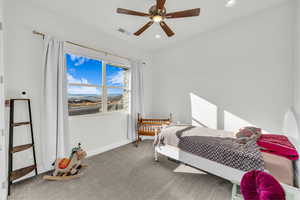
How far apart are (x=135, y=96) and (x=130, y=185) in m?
2.27

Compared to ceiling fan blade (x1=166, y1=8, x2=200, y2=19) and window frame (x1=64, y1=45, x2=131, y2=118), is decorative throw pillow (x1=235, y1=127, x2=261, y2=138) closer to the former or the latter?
ceiling fan blade (x1=166, y1=8, x2=200, y2=19)

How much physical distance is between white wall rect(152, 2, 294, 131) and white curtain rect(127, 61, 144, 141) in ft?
3.30

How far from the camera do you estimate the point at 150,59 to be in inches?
171

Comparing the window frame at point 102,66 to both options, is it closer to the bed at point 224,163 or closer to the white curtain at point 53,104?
the white curtain at point 53,104

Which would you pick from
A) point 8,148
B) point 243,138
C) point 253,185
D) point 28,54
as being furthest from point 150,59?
point 253,185

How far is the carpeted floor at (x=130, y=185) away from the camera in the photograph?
5.51 ft

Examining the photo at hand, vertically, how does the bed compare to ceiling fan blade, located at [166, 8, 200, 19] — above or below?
below

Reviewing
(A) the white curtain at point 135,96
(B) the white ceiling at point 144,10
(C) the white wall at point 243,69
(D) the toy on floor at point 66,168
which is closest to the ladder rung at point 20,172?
(D) the toy on floor at point 66,168

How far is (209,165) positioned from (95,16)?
3.31 metres

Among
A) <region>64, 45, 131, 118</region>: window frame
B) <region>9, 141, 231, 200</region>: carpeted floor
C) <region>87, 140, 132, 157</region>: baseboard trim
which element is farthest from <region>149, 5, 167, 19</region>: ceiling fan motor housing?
<region>87, 140, 132, 157</region>: baseboard trim

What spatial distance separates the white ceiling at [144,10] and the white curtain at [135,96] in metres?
0.89

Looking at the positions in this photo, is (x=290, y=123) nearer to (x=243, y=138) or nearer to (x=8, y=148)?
(x=243, y=138)

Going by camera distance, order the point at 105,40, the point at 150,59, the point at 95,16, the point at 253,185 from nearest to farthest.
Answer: the point at 253,185 < the point at 95,16 < the point at 105,40 < the point at 150,59

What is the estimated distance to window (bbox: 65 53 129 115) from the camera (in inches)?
105
